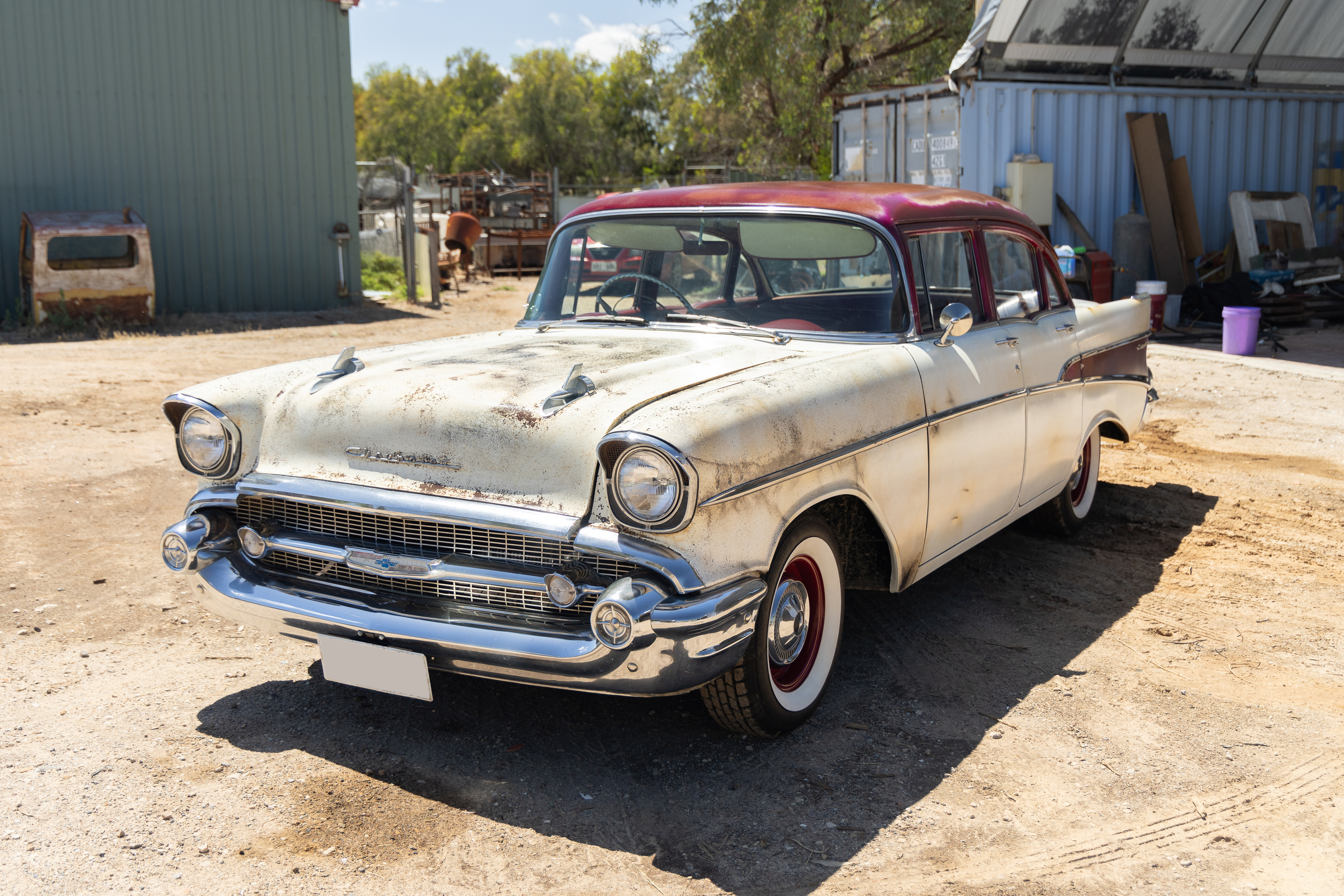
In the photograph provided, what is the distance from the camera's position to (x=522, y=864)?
8.55ft

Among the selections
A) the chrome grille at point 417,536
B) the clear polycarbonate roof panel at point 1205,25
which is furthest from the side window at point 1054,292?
the clear polycarbonate roof panel at point 1205,25

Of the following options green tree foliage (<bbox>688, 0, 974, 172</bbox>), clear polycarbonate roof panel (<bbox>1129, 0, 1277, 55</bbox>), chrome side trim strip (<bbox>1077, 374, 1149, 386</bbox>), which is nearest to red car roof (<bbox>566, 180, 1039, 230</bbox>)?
chrome side trim strip (<bbox>1077, 374, 1149, 386</bbox>)

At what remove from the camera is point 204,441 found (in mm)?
3352

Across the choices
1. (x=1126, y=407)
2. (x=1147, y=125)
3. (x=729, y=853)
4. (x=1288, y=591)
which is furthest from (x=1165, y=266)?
(x=729, y=853)

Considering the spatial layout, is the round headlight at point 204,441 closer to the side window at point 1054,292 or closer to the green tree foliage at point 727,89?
the side window at point 1054,292

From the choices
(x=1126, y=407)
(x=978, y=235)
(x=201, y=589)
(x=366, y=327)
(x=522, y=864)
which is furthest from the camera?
(x=366, y=327)

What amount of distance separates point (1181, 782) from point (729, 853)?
128 centimetres

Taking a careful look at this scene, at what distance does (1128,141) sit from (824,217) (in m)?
10.4

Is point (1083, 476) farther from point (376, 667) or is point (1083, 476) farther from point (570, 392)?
point (376, 667)

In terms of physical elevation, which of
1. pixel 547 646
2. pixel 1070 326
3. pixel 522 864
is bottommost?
pixel 522 864

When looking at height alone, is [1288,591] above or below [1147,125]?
below

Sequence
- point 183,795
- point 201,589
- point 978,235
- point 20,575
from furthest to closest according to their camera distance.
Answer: point 20,575
point 978,235
point 201,589
point 183,795

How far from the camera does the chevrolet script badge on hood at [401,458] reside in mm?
2928

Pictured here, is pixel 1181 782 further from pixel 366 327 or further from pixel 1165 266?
pixel 366 327
